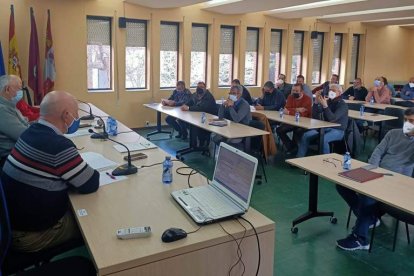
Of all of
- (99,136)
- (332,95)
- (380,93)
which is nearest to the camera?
(99,136)

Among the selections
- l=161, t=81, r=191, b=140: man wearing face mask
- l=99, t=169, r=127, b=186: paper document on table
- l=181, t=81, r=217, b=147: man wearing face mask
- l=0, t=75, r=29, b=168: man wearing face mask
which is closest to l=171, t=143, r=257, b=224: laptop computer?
l=99, t=169, r=127, b=186: paper document on table

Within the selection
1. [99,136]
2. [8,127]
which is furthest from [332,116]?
[8,127]

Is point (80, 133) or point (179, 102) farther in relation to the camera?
point (179, 102)

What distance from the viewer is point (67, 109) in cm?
222

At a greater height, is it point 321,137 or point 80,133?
point 80,133

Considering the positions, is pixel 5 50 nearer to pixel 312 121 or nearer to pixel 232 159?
pixel 312 121

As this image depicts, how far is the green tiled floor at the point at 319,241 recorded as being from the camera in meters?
2.83

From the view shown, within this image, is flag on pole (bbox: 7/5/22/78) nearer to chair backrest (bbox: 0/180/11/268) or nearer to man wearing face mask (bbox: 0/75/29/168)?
man wearing face mask (bbox: 0/75/29/168)

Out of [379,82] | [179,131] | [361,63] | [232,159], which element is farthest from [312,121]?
[361,63]

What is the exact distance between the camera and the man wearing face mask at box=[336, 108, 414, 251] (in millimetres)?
3053

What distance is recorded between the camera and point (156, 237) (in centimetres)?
176

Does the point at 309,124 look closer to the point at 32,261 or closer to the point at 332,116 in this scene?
the point at 332,116

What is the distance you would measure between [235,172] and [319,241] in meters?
1.64

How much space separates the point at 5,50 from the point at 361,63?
9793 millimetres
